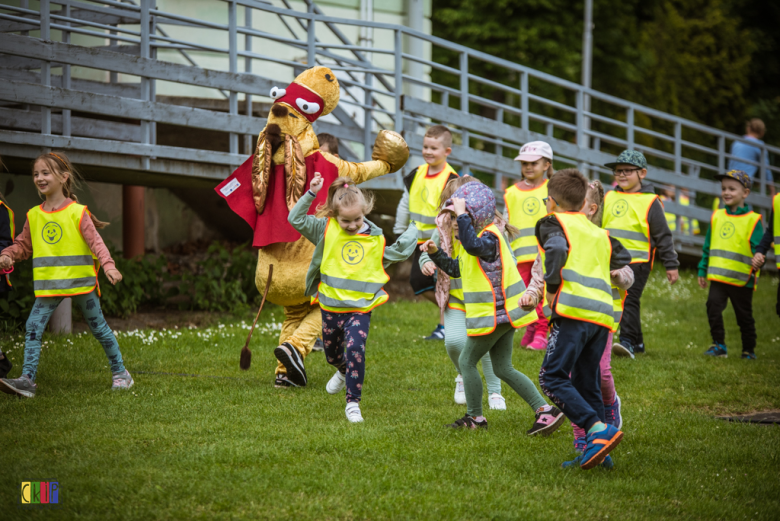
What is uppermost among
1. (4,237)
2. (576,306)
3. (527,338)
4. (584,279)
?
(4,237)

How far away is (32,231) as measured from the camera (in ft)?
19.6

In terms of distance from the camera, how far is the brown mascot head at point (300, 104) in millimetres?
6473

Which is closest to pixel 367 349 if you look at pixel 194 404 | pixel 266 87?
pixel 194 404

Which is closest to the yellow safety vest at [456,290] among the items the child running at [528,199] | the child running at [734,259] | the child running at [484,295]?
the child running at [484,295]

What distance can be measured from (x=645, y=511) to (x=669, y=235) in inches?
160

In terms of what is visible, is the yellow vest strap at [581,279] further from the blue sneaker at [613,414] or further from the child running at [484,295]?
the blue sneaker at [613,414]

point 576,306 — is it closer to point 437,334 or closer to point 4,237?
point 4,237

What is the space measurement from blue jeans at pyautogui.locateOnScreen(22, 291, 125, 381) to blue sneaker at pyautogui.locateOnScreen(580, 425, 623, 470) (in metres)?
3.57

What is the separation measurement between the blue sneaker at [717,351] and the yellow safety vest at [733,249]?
2.19 ft

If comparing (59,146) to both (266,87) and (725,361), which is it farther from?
(725,361)

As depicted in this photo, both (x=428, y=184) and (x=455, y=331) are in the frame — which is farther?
(x=428, y=184)

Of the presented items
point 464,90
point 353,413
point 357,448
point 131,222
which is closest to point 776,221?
point 464,90

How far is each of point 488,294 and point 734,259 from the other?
4417 millimetres

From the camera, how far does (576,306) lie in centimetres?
440
